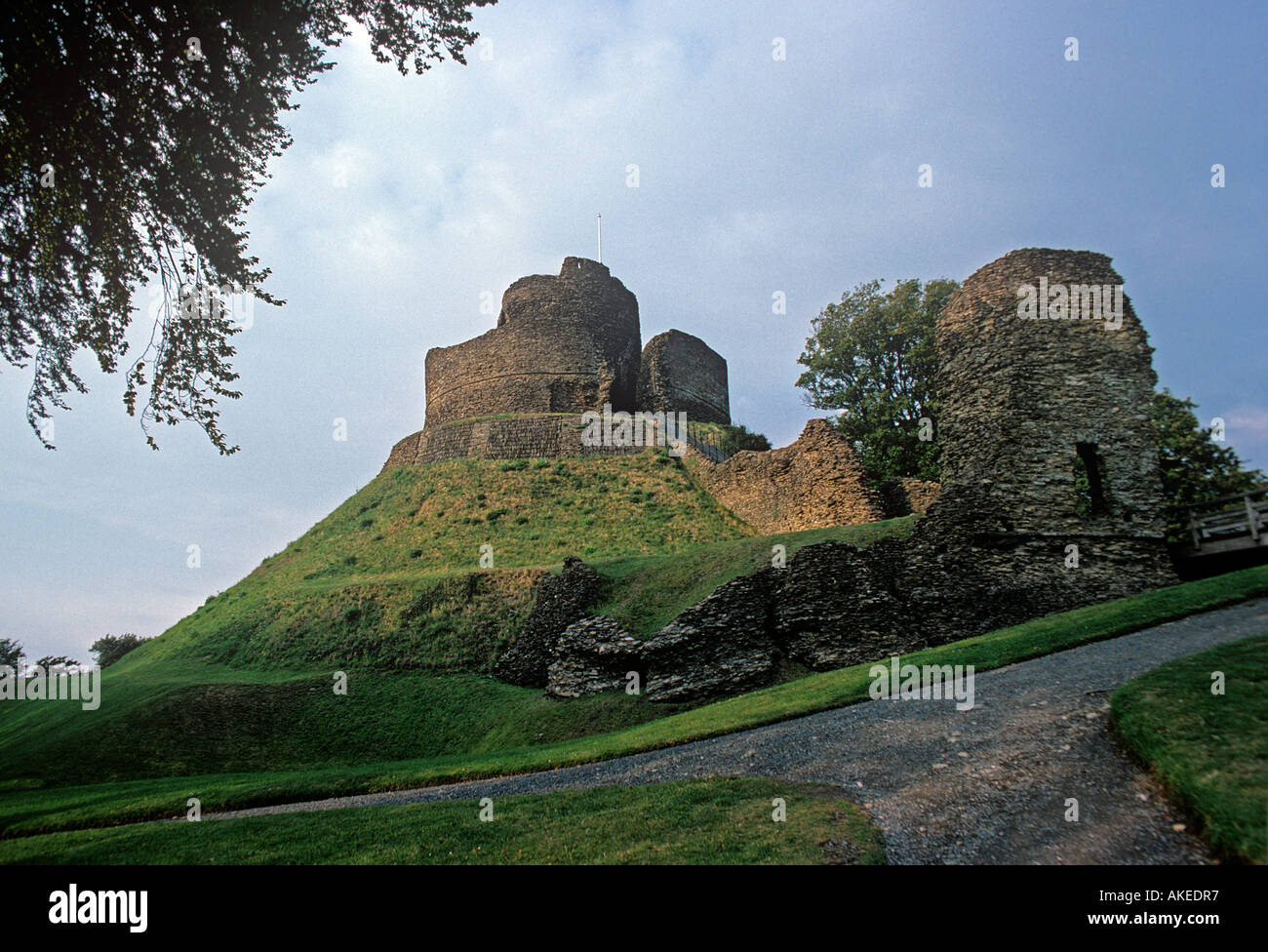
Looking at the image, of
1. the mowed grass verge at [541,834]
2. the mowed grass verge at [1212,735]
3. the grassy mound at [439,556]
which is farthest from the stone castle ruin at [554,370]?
the mowed grass verge at [1212,735]

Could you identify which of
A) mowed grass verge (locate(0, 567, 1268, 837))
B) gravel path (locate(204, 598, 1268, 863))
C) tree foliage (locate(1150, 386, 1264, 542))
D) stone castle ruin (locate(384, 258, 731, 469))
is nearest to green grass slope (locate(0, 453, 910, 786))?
mowed grass verge (locate(0, 567, 1268, 837))

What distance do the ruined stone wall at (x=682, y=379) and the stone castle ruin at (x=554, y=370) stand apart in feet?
0.24

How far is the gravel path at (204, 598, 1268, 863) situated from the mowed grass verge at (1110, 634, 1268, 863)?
209 millimetres

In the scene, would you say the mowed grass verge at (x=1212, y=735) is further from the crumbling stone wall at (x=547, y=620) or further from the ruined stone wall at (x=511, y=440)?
the ruined stone wall at (x=511, y=440)

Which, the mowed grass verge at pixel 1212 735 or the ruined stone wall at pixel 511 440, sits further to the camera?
the ruined stone wall at pixel 511 440

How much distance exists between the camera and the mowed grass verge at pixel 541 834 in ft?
18.6

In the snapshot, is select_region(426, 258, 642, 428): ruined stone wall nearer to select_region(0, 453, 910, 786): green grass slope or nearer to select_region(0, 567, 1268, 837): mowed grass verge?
select_region(0, 453, 910, 786): green grass slope

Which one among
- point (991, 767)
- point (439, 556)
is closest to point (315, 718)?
point (439, 556)
